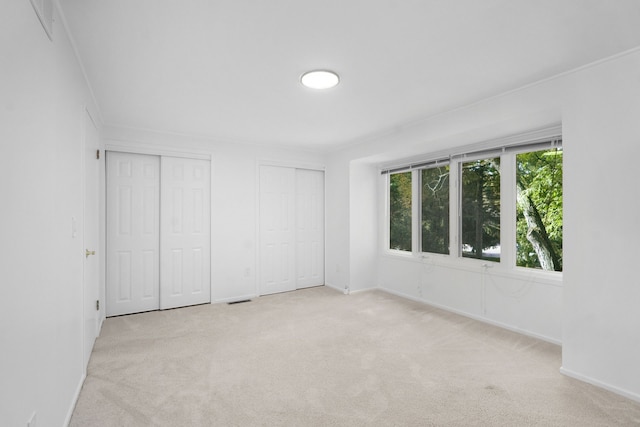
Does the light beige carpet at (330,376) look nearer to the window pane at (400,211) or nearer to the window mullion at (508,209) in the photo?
the window mullion at (508,209)

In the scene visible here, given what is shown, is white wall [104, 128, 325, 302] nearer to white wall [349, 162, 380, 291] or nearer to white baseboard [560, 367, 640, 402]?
white wall [349, 162, 380, 291]

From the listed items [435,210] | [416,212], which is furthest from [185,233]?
[435,210]

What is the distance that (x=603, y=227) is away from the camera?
2.31 m

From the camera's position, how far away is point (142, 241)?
4066 mm

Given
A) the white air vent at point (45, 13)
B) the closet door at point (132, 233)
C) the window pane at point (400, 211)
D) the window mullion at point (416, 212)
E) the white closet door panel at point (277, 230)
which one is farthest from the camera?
the white closet door panel at point (277, 230)

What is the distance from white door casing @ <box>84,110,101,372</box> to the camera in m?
2.50

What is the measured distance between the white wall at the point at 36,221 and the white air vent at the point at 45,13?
0.11ft

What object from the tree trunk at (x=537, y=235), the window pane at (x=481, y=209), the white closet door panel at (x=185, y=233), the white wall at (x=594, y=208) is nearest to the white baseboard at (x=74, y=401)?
the white closet door panel at (x=185, y=233)

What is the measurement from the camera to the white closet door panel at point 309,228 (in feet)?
17.4

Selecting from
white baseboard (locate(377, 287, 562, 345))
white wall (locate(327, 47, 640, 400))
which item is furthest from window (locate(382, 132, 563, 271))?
white baseboard (locate(377, 287, 562, 345))

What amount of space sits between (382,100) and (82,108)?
2518 mm

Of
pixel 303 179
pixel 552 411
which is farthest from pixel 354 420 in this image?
pixel 303 179

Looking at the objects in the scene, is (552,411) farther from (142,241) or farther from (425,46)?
(142,241)

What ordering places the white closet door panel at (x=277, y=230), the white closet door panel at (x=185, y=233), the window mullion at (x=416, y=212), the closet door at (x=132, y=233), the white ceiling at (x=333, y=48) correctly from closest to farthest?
the white ceiling at (x=333, y=48) < the closet door at (x=132, y=233) < the white closet door panel at (x=185, y=233) < the window mullion at (x=416, y=212) < the white closet door panel at (x=277, y=230)
